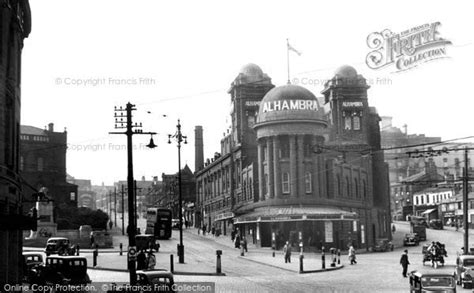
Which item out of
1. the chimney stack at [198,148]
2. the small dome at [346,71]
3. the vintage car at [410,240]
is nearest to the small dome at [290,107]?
the vintage car at [410,240]

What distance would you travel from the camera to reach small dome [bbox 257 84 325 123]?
231ft

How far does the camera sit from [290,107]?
70.6 meters

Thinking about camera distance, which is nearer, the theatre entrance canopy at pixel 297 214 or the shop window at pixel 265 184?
the theatre entrance canopy at pixel 297 214

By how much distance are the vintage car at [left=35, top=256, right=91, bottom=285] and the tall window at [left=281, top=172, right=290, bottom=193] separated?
44.1 m

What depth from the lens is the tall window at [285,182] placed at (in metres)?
71.8

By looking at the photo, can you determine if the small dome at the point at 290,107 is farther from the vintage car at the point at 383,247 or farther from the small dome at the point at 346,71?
the small dome at the point at 346,71

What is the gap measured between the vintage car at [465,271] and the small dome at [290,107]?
36.9m

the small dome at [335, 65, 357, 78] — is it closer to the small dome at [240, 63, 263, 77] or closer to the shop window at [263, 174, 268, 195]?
the small dome at [240, 63, 263, 77]

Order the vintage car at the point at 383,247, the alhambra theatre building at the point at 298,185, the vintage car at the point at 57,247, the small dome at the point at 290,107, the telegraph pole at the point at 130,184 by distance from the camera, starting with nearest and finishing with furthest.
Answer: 1. the telegraph pole at the point at 130,184
2. the vintage car at the point at 57,247
3. the alhambra theatre building at the point at 298,185
4. the small dome at the point at 290,107
5. the vintage car at the point at 383,247

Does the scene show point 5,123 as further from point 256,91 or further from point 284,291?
point 256,91

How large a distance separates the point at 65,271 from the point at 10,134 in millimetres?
6949

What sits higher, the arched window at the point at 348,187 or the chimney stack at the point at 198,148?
the chimney stack at the point at 198,148

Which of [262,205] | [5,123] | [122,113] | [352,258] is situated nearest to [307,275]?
[352,258]

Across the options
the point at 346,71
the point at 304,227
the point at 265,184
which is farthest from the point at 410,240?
the point at 346,71
